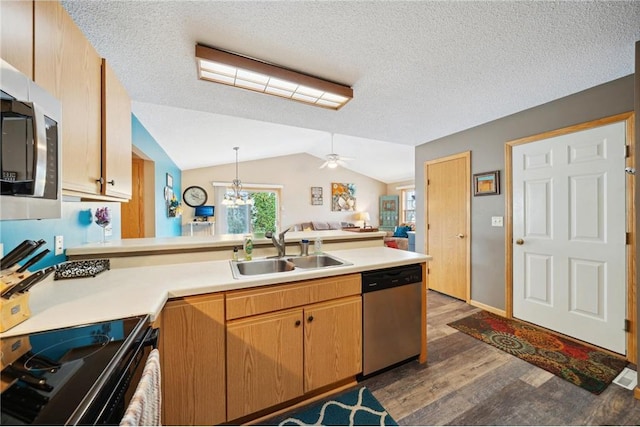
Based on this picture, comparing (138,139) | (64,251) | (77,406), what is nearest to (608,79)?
(77,406)

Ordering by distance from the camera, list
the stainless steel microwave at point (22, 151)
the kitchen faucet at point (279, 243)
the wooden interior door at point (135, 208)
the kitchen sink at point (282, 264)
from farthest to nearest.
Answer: the wooden interior door at point (135, 208) → the kitchen faucet at point (279, 243) → the kitchen sink at point (282, 264) → the stainless steel microwave at point (22, 151)

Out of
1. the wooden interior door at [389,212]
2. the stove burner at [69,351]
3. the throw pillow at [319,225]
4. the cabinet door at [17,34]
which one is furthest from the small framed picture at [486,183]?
the wooden interior door at [389,212]

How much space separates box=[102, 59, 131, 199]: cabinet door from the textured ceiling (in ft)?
1.04

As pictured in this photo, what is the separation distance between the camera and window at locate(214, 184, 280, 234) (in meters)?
6.65

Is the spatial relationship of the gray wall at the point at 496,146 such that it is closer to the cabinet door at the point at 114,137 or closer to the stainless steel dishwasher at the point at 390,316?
the stainless steel dishwasher at the point at 390,316

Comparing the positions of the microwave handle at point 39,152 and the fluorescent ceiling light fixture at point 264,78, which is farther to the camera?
the fluorescent ceiling light fixture at point 264,78

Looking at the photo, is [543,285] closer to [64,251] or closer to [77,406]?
[77,406]

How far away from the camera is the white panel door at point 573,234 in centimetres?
198

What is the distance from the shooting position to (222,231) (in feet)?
22.0

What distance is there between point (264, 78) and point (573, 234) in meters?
2.98

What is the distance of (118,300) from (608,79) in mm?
3637

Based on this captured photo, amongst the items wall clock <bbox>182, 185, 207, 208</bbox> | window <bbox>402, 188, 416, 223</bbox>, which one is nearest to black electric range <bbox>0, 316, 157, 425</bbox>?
wall clock <bbox>182, 185, 207, 208</bbox>

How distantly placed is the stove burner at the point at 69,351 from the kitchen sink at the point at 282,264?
92 cm

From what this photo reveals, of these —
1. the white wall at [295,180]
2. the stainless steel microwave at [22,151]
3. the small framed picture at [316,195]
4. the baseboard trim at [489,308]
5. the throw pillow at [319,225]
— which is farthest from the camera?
the small framed picture at [316,195]
